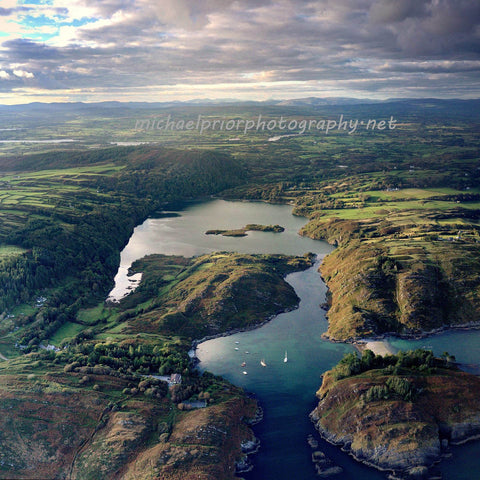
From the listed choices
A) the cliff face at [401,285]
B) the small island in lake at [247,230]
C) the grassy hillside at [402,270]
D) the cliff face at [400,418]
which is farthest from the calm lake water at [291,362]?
the small island in lake at [247,230]

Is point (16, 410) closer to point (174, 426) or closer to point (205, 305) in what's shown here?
point (174, 426)

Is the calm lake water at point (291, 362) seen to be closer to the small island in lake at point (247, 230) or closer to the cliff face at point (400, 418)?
the cliff face at point (400, 418)

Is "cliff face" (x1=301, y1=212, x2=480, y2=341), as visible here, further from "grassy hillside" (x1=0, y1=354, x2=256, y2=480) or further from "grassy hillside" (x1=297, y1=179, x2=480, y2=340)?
"grassy hillside" (x1=0, y1=354, x2=256, y2=480)

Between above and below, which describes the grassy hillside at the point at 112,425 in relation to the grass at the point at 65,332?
above

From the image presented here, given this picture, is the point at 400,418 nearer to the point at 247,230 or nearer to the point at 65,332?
the point at 65,332

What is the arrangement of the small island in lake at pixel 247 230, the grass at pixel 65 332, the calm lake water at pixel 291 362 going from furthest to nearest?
1. the small island in lake at pixel 247 230
2. the grass at pixel 65 332
3. the calm lake water at pixel 291 362

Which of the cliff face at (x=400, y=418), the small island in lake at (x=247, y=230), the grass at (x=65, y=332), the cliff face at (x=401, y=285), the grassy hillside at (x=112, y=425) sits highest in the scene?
the cliff face at (x=401, y=285)

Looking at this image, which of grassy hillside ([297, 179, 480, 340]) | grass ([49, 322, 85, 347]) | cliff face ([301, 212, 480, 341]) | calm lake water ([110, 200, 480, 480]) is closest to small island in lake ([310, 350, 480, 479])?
calm lake water ([110, 200, 480, 480])

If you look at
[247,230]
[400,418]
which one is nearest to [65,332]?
[400,418]
